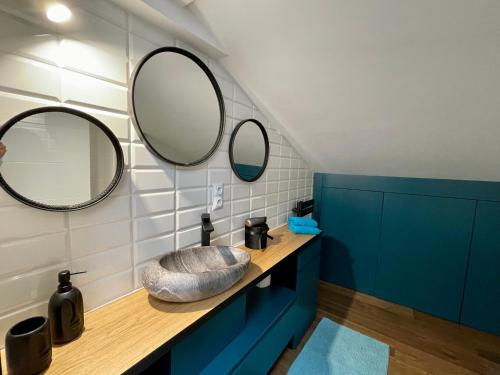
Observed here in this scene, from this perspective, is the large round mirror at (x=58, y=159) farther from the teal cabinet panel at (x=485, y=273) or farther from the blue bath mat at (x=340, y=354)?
the teal cabinet panel at (x=485, y=273)

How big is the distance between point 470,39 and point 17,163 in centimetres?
153

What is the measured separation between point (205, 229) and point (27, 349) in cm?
64

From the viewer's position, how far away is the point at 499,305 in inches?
62.4

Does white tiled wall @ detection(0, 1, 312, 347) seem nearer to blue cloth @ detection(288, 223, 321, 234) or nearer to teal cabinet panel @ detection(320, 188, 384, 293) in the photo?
blue cloth @ detection(288, 223, 321, 234)

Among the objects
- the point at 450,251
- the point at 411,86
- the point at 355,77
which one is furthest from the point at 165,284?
the point at 450,251

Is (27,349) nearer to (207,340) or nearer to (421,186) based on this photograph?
(207,340)

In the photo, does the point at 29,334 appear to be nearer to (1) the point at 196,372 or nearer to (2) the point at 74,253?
(2) the point at 74,253

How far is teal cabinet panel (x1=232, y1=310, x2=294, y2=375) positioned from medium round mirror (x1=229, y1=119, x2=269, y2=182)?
859mm

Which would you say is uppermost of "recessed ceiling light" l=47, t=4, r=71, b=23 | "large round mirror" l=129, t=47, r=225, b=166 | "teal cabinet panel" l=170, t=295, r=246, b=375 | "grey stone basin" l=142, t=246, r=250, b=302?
"recessed ceiling light" l=47, t=4, r=71, b=23

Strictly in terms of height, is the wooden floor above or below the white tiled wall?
below

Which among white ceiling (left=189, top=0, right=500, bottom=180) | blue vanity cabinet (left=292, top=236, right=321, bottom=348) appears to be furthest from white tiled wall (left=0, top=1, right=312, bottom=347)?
blue vanity cabinet (left=292, top=236, right=321, bottom=348)

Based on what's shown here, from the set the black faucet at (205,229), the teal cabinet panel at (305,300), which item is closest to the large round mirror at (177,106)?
the black faucet at (205,229)

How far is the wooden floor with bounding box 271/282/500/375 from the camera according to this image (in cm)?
138

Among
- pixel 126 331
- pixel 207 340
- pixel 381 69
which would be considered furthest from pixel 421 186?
pixel 126 331
